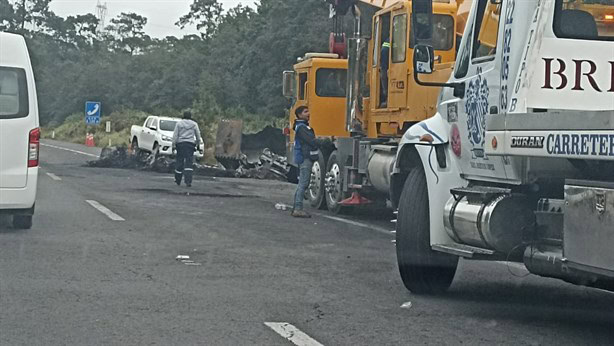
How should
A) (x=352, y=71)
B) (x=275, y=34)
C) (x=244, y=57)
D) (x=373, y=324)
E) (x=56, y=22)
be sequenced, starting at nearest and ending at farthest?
(x=373, y=324) < (x=352, y=71) < (x=275, y=34) < (x=244, y=57) < (x=56, y=22)

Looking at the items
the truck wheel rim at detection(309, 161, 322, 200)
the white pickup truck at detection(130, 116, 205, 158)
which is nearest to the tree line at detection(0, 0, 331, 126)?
the white pickup truck at detection(130, 116, 205, 158)

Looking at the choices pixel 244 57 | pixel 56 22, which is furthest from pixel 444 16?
pixel 56 22

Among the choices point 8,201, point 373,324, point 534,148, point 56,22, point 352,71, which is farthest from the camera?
point 56,22

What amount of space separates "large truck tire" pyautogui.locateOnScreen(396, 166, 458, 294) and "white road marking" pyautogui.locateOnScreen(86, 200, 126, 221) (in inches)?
271

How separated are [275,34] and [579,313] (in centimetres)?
4879

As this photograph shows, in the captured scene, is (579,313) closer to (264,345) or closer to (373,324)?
(373,324)

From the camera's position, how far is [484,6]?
8594 millimetres

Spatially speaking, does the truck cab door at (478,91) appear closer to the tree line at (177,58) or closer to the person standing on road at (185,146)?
the person standing on road at (185,146)

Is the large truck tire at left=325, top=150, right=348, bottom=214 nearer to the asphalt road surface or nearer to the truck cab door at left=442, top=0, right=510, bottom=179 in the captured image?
the asphalt road surface

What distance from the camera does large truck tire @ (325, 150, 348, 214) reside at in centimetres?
1739

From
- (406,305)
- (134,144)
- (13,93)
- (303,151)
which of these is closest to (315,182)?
(303,151)

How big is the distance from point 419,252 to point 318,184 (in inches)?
376

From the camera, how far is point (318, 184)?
1852 centimetres

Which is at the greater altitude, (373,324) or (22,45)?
(22,45)
